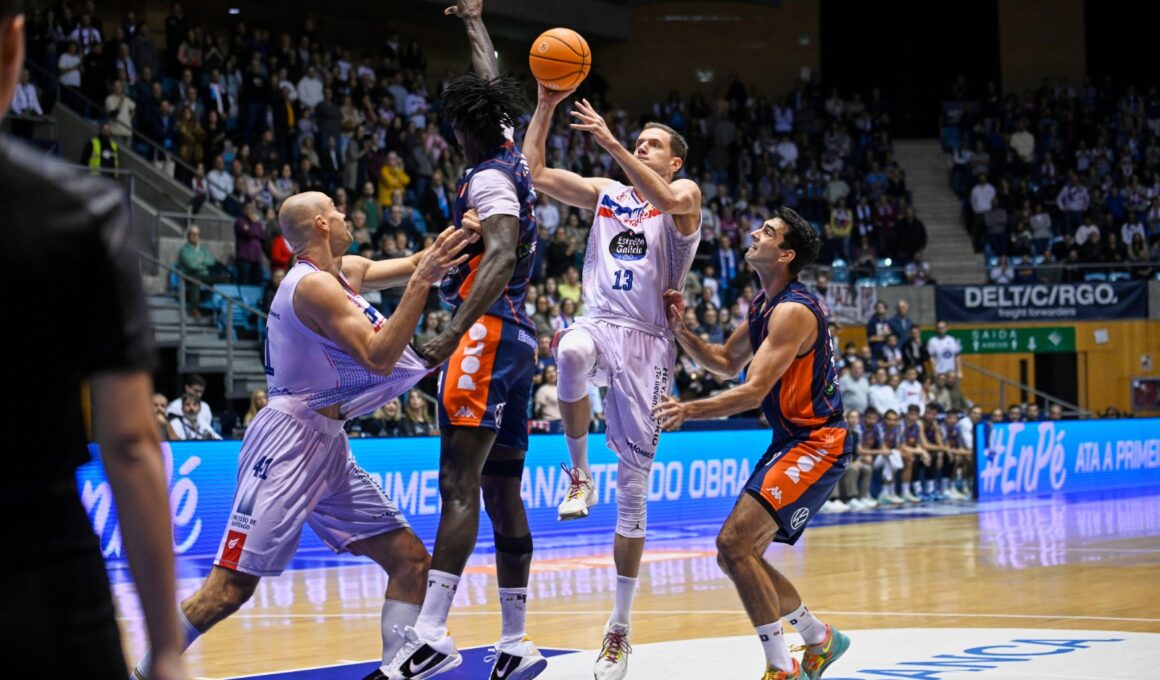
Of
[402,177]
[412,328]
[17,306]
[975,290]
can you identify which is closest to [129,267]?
[17,306]

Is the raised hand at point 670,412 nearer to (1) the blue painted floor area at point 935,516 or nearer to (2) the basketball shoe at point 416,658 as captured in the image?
(2) the basketball shoe at point 416,658

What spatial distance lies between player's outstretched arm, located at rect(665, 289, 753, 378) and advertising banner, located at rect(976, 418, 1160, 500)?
1365cm

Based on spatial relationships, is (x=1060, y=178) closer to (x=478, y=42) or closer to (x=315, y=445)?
(x=478, y=42)

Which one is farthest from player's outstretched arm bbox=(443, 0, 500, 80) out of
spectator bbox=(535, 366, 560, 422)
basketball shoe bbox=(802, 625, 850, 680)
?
spectator bbox=(535, 366, 560, 422)

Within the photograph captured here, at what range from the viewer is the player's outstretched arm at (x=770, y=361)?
240 inches

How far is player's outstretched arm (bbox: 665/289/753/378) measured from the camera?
23.0 ft

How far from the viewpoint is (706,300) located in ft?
65.4

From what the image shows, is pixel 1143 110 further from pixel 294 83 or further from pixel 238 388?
pixel 238 388

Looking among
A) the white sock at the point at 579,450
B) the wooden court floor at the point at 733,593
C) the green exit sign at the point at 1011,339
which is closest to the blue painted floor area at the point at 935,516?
the wooden court floor at the point at 733,593

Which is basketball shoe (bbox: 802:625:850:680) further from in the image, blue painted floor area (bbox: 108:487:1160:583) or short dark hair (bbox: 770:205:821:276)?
blue painted floor area (bbox: 108:487:1160:583)

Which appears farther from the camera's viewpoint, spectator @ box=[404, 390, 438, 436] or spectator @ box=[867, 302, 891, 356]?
spectator @ box=[867, 302, 891, 356]

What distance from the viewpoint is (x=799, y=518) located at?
21.1 ft

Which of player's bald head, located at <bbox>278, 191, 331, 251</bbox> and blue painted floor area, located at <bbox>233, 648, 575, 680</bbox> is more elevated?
player's bald head, located at <bbox>278, 191, 331, 251</bbox>

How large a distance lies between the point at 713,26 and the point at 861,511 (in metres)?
17.2
